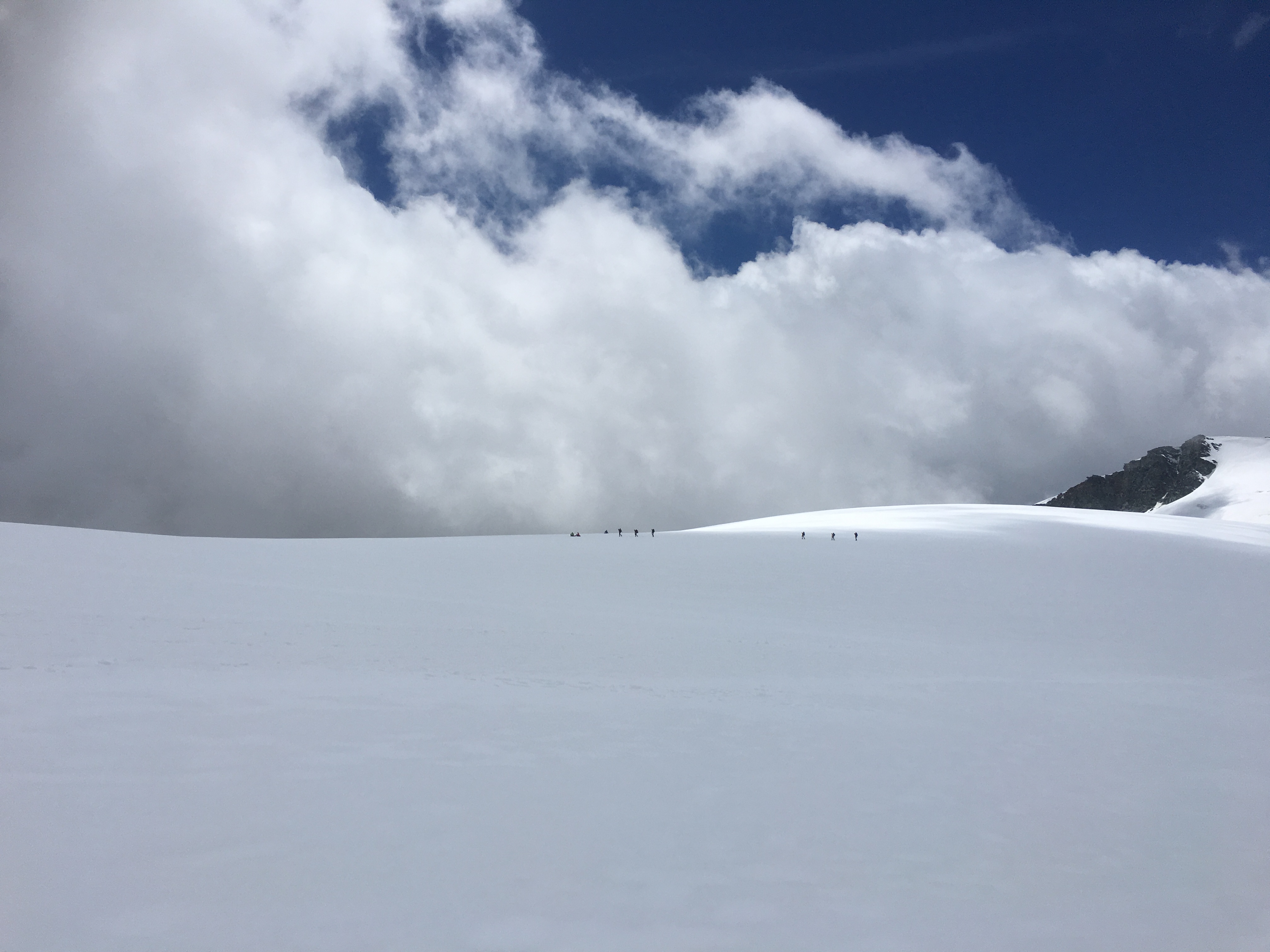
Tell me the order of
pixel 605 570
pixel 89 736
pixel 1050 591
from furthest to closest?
pixel 605 570 < pixel 1050 591 < pixel 89 736

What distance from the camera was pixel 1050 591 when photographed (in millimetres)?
22797

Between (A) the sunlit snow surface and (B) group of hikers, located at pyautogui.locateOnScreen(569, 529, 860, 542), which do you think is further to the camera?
(B) group of hikers, located at pyautogui.locateOnScreen(569, 529, 860, 542)

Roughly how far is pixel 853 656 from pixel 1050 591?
39.7 ft

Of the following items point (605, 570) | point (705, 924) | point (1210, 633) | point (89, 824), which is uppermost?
point (605, 570)

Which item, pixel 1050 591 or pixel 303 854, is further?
pixel 1050 591

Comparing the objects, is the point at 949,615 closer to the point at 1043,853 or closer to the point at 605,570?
the point at 605,570

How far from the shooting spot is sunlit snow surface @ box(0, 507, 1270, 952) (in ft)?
17.9

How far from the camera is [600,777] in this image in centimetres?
782

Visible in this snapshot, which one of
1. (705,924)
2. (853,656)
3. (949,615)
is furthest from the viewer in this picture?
(949,615)

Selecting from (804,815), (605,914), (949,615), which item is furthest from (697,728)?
(949,615)

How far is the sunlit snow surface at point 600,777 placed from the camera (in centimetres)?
545

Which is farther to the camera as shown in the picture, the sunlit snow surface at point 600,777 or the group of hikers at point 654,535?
the group of hikers at point 654,535

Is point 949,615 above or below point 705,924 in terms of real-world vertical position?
above

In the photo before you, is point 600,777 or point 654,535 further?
point 654,535
